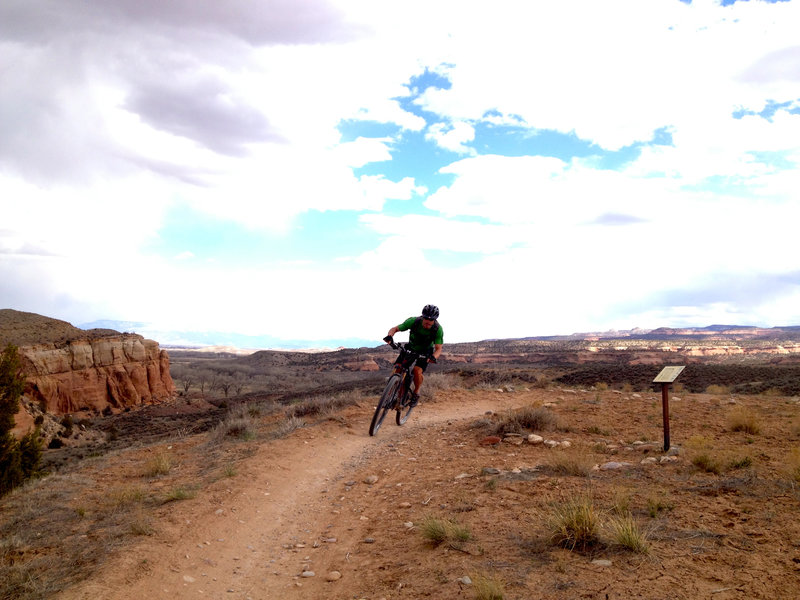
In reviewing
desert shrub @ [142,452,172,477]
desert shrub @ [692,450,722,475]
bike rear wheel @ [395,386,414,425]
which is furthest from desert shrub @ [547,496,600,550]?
desert shrub @ [142,452,172,477]

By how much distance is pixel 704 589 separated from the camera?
3979 millimetres

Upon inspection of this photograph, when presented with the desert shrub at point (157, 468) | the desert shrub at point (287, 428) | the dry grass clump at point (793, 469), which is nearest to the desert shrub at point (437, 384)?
the desert shrub at point (287, 428)

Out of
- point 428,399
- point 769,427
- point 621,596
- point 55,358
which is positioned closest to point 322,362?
point 55,358

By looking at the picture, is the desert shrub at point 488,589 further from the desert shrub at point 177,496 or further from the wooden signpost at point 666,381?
the wooden signpost at point 666,381

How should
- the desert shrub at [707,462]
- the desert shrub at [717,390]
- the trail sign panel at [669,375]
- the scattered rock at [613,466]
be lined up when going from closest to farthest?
the desert shrub at [707,462] → the scattered rock at [613,466] → the trail sign panel at [669,375] → the desert shrub at [717,390]

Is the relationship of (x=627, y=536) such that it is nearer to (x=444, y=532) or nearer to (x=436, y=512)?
(x=444, y=532)

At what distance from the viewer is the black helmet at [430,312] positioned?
35.7 feet

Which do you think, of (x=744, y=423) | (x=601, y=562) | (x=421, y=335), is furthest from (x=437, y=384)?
(x=601, y=562)

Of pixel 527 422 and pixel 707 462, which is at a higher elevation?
pixel 707 462

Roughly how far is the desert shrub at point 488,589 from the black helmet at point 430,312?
6.82 m

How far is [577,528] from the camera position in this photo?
16.7 feet

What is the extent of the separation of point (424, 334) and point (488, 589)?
712cm

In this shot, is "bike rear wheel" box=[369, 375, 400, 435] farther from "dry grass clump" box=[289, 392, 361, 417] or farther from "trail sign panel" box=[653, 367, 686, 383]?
"trail sign panel" box=[653, 367, 686, 383]

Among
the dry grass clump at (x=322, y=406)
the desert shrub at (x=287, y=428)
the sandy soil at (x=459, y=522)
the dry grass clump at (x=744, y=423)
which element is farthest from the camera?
the dry grass clump at (x=322, y=406)
